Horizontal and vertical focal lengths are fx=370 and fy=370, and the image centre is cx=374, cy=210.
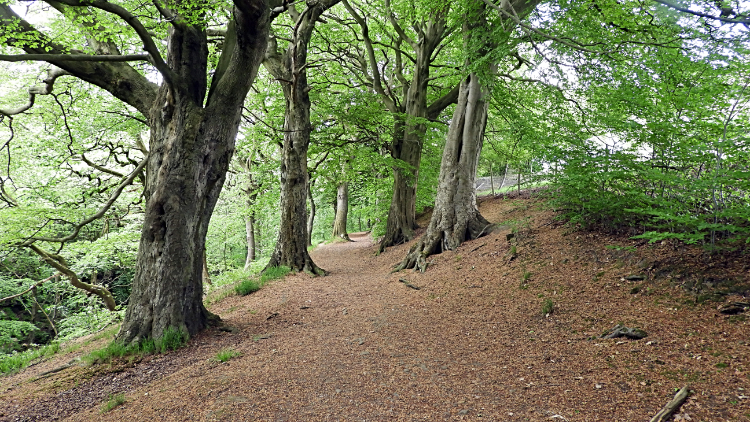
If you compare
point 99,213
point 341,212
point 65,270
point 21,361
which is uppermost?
point 99,213

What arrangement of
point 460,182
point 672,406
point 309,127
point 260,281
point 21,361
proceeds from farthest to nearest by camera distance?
1. point 309,127
2. point 460,182
3. point 260,281
4. point 21,361
5. point 672,406

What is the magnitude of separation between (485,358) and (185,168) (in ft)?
14.9

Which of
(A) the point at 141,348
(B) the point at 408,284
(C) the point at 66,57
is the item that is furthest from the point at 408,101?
(A) the point at 141,348

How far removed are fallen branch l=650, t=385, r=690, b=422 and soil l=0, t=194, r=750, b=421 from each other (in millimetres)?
38

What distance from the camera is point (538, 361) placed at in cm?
369

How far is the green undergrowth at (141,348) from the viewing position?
466cm

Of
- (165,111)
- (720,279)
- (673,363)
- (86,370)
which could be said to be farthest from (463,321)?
(165,111)

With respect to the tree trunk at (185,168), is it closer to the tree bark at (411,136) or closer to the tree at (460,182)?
the tree at (460,182)

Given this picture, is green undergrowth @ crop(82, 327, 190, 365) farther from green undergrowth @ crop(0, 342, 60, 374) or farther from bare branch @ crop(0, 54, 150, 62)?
bare branch @ crop(0, 54, 150, 62)

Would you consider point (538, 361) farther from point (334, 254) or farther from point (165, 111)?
point (334, 254)

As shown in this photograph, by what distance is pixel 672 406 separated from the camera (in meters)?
2.49

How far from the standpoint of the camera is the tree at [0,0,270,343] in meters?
4.91

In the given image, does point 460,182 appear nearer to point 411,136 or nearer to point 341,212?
point 411,136

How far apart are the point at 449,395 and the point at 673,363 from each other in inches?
72.7
